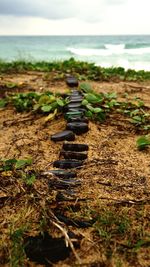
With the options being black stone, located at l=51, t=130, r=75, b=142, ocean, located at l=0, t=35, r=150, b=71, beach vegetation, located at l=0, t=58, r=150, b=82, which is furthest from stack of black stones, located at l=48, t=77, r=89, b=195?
ocean, located at l=0, t=35, r=150, b=71

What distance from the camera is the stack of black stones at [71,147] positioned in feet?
7.85

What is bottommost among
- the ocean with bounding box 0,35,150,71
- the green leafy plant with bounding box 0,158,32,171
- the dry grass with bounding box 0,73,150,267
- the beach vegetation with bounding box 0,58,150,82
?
the ocean with bounding box 0,35,150,71

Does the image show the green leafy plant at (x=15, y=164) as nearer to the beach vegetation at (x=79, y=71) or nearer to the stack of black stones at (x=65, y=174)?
the stack of black stones at (x=65, y=174)

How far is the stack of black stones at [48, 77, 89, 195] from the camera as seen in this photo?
94.2 inches

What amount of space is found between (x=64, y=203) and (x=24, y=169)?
461mm

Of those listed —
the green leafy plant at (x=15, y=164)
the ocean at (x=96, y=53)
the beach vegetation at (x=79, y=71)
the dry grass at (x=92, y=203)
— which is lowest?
the ocean at (x=96, y=53)

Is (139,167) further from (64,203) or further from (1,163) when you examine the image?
(1,163)

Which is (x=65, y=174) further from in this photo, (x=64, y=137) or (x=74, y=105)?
(x=74, y=105)

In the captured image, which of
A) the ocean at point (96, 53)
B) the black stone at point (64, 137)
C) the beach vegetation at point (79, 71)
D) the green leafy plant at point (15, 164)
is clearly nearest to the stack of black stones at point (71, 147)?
the black stone at point (64, 137)

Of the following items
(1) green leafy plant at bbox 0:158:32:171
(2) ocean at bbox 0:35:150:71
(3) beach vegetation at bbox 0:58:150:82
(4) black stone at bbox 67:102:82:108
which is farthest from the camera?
(2) ocean at bbox 0:35:150:71

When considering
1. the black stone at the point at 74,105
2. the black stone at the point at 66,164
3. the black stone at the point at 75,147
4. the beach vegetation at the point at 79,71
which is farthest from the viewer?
the beach vegetation at the point at 79,71

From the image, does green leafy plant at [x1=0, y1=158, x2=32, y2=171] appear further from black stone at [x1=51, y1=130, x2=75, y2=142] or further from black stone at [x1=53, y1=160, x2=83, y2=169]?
black stone at [x1=51, y1=130, x2=75, y2=142]

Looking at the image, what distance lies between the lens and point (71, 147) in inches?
114

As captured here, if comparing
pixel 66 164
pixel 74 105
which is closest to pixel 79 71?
pixel 74 105
